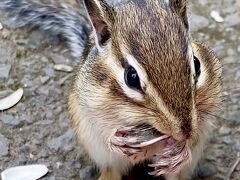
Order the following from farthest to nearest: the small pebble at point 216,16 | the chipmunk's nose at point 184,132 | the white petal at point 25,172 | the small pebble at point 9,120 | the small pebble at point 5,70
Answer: the small pebble at point 216,16 < the small pebble at point 5,70 < the small pebble at point 9,120 < the white petal at point 25,172 < the chipmunk's nose at point 184,132

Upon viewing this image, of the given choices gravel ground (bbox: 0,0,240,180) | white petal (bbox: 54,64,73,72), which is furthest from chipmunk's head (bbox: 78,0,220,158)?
white petal (bbox: 54,64,73,72)

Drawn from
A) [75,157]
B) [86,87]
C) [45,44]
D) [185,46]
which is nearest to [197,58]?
[185,46]

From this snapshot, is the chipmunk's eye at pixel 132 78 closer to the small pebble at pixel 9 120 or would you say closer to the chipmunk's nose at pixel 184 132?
the chipmunk's nose at pixel 184 132

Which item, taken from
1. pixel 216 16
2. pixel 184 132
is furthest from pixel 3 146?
pixel 216 16

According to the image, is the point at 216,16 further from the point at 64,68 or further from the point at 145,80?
the point at 145,80

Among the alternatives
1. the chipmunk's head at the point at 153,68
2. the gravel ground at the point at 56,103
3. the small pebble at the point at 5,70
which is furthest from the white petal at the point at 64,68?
the chipmunk's head at the point at 153,68

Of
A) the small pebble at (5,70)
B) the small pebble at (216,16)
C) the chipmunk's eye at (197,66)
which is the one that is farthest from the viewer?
the small pebble at (216,16)

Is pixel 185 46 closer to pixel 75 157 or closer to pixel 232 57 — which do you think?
pixel 75 157
